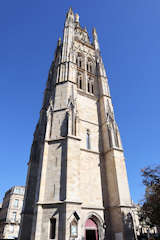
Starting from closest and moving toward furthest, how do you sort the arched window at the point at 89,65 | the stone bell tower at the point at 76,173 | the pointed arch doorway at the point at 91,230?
the stone bell tower at the point at 76,173, the pointed arch doorway at the point at 91,230, the arched window at the point at 89,65

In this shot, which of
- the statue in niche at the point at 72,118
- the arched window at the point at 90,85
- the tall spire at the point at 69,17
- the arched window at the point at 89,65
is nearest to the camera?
the statue in niche at the point at 72,118

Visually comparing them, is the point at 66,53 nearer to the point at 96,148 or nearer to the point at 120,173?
the point at 96,148

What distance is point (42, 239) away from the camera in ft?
37.3

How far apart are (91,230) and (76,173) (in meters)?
4.87

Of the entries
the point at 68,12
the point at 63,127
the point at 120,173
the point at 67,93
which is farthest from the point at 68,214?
the point at 68,12

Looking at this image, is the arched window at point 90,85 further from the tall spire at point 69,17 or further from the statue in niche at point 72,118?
the tall spire at point 69,17

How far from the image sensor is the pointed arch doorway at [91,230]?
44.3ft

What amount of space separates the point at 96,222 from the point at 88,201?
172cm

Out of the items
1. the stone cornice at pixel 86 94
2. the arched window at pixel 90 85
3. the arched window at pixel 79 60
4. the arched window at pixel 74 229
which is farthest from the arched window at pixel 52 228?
the arched window at pixel 79 60

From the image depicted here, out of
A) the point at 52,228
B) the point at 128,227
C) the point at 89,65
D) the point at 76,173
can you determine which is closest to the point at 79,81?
the point at 89,65

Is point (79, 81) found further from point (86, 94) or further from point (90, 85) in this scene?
point (86, 94)

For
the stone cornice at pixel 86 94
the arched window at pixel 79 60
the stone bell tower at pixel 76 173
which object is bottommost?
the stone bell tower at pixel 76 173

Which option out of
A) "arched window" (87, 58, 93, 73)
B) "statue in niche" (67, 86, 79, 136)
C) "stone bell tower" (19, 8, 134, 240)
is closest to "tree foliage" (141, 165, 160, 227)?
"stone bell tower" (19, 8, 134, 240)

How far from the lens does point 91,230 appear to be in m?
13.7
